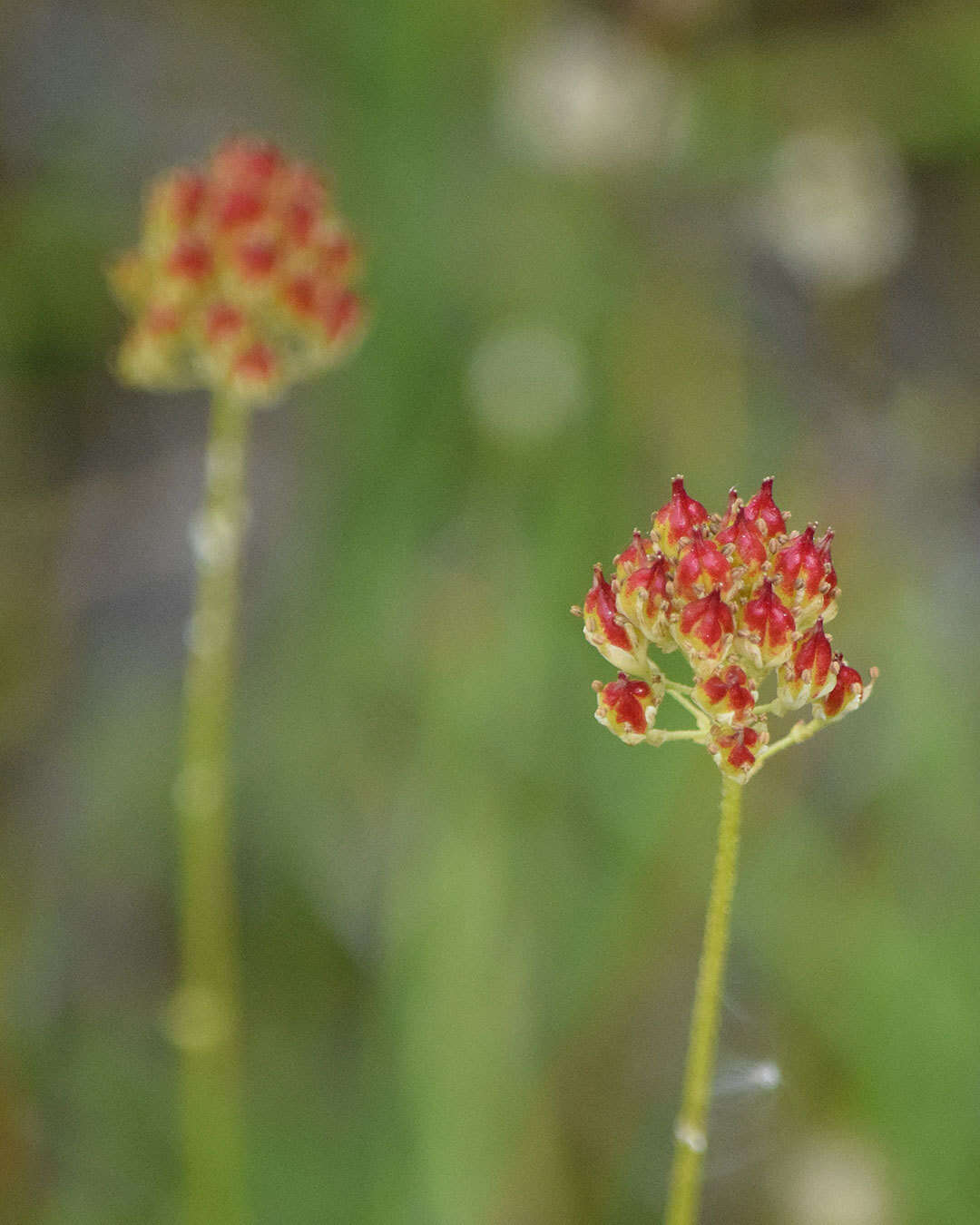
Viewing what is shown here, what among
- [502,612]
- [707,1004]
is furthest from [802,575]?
[502,612]

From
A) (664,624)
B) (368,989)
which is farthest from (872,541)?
(664,624)

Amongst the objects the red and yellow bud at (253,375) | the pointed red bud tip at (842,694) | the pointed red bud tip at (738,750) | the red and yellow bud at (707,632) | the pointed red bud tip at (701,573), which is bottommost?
the pointed red bud tip at (738,750)

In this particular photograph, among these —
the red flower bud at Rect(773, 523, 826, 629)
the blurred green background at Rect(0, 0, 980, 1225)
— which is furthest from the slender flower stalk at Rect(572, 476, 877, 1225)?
the blurred green background at Rect(0, 0, 980, 1225)

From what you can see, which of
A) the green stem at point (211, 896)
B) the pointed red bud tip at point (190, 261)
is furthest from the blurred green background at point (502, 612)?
the pointed red bud tip at point (190, 261)

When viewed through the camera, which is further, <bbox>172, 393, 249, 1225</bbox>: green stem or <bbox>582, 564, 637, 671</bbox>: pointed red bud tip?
<bbox>172, 393, 249, 1225</bbox>: green stem

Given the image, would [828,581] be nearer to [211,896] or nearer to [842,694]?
[842,694]

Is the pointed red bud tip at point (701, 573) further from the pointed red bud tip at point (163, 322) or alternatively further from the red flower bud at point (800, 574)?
the pointed red bud tip at point (163, 322)

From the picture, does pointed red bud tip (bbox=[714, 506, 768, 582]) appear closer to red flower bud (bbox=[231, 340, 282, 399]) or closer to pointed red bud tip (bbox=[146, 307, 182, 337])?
red flower bud (bbox=[231, 340, 282, 399])
